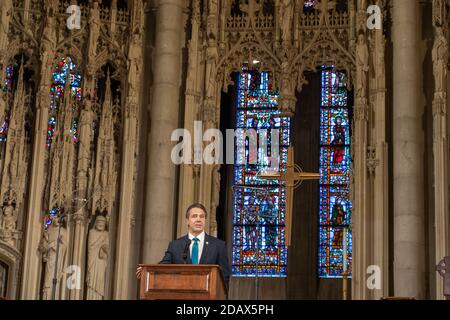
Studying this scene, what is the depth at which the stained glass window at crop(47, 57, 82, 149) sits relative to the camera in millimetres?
20422

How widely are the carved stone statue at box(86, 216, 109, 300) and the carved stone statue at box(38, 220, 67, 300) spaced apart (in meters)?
0.48

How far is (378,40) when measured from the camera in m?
19.9

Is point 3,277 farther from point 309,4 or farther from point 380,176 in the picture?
point 309,4

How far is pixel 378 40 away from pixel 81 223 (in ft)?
21.0

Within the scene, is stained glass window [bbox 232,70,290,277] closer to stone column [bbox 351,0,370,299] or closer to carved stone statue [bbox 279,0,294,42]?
carved stone statue [bbox 279,0,294,42]

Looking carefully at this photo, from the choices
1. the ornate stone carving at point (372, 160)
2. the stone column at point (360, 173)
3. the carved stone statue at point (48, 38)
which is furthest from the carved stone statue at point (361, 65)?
the carved stone statue at point (48, 38)

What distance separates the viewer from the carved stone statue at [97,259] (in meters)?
19.2

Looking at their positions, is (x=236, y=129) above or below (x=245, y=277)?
above

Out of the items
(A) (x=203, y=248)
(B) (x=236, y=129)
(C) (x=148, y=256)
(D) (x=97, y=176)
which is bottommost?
(A) (x=203, y=248)

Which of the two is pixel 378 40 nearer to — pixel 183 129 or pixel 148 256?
pixel 183 129

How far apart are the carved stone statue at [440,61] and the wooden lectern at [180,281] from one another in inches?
350

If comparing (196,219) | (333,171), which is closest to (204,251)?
(196,219)

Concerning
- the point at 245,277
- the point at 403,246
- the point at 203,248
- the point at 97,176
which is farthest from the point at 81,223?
the point at 203,248

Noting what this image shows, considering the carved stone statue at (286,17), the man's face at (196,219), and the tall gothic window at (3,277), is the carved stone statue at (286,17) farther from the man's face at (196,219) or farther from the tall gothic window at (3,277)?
the man's face at (196,219)
